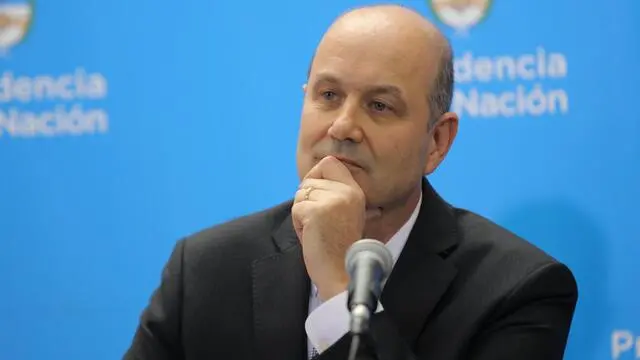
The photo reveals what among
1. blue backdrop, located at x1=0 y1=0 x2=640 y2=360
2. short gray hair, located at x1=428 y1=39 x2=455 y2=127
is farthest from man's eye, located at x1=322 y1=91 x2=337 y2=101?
blue backdrop, located at x1=0 y1=0 x2=640 y2=360

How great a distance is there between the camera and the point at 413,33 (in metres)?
2.69

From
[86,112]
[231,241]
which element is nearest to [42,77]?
[86,112]

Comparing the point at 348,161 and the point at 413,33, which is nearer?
the point at 348,161

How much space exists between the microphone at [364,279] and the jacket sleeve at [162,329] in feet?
3.30

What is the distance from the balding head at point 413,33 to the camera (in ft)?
8.73

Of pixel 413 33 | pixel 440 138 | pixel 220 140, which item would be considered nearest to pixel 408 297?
pixel 440 138

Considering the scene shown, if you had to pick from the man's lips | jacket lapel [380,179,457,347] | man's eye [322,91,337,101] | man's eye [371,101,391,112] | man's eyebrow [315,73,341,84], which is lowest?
jacket lapel [380,179,457,347]

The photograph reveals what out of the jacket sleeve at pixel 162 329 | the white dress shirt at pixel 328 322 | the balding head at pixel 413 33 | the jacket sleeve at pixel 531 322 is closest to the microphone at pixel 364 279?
the white dress shirt at pixel 328 322

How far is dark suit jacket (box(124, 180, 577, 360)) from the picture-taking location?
2.60 metres

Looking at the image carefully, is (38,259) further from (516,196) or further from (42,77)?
(516,196)

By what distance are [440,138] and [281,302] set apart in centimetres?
65

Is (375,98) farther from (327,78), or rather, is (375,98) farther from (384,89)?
(327,78)

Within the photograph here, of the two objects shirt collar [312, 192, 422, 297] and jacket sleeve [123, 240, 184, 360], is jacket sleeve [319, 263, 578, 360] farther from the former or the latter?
jacket sleeve [123, 240, 184, 360]

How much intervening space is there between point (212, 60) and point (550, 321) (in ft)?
5.92
